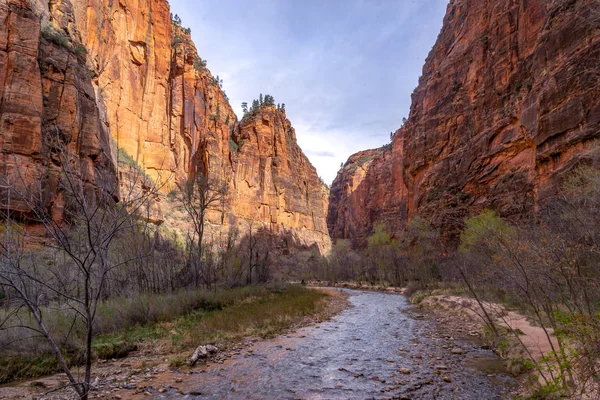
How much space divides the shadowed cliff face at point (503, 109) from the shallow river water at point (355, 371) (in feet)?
14.3

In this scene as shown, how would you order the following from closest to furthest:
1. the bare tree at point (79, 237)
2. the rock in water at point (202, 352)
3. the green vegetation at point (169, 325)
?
the bare tree at point (79, 237), the green vegetation at point (169, 325), the rock in water at point (202, 352)

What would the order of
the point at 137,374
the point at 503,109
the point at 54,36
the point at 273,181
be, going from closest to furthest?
the point at 137,374, the point at 54,36, the point at 503,109, the point at 273,181

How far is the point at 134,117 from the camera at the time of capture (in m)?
47.3

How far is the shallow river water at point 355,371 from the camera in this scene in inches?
271

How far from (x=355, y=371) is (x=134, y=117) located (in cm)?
5053

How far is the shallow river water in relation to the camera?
22.6ft

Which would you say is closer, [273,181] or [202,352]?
[202,352]

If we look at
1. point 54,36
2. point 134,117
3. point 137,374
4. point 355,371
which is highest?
point 134,117

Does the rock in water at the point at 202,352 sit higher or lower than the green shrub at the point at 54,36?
lower

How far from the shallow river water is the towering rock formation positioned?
18.3 ft

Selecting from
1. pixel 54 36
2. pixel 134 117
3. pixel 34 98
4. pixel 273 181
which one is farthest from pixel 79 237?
pixel 273 181

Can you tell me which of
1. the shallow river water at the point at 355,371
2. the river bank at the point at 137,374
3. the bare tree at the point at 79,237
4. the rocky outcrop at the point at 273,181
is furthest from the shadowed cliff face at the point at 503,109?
the rocky outcrop at the point at 273,181

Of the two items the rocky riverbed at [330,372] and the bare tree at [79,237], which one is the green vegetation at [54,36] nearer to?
the bare tree at [79,237]

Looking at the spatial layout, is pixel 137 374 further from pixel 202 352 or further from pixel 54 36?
pixel 54 36
